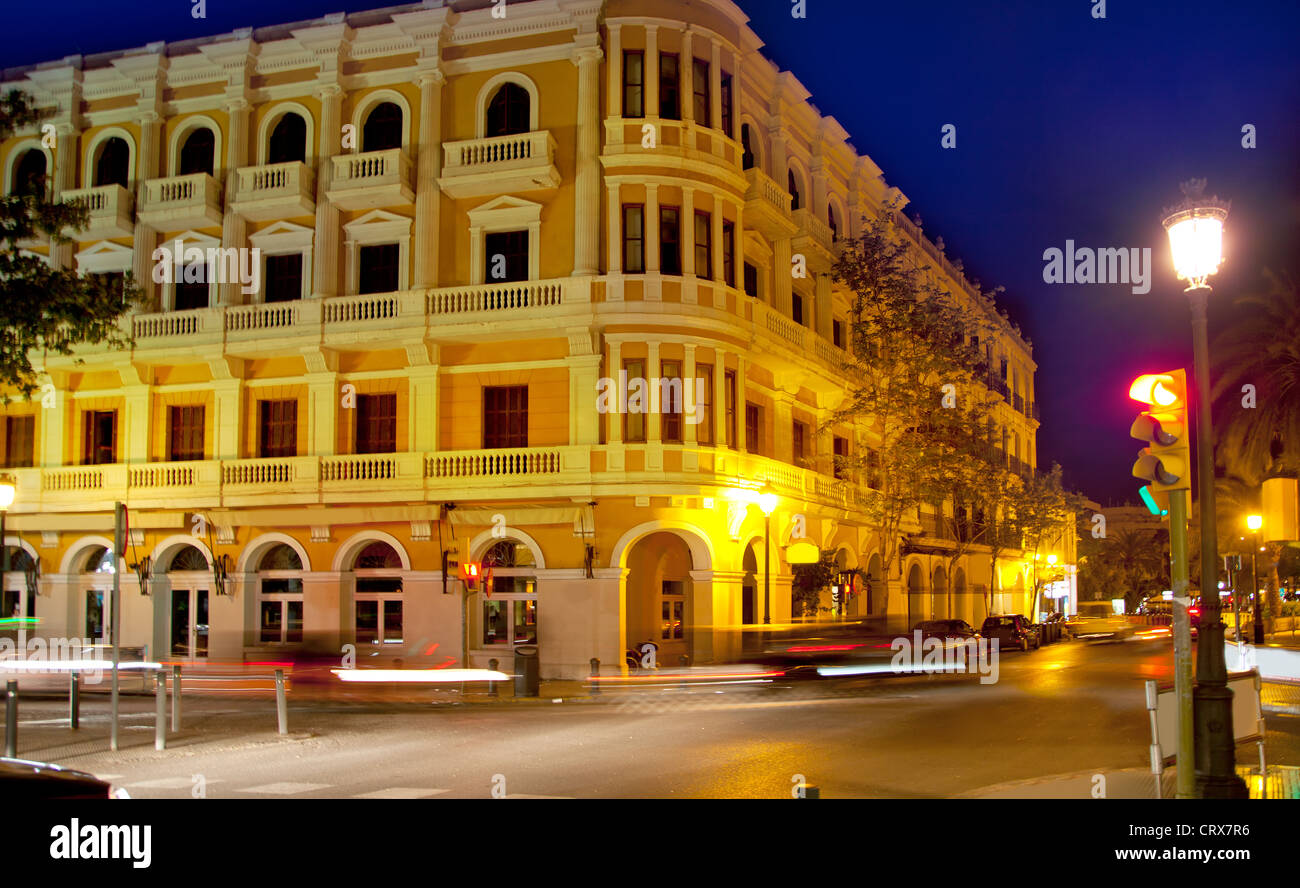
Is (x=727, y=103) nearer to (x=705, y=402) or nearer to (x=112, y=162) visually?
(x=705, y=402)

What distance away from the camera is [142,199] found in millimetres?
31859

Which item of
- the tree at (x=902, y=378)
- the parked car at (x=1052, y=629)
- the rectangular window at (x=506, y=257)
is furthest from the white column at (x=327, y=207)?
the parked car at (x=1052, y=629)

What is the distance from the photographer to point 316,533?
30.1 meters

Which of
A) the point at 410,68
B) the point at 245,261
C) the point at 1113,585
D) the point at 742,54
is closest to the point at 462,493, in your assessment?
the point at 245,261

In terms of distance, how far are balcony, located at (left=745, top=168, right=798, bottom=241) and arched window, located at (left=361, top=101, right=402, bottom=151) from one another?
9528mm

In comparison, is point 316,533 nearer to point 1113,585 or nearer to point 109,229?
point 109,229

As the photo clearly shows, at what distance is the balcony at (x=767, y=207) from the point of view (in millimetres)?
31703

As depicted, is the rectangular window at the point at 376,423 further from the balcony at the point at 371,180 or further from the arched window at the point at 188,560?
the arched window at the point at 188,560

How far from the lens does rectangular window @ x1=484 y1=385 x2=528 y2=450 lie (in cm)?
→ 2944

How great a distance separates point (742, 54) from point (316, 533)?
17.3 meters

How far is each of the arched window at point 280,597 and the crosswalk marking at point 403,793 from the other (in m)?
19.1

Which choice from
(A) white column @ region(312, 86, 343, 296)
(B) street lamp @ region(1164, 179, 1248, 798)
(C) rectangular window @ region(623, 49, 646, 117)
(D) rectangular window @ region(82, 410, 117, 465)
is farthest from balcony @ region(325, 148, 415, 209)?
(B) street lamp @ region(1164, 179, 1248, 798)

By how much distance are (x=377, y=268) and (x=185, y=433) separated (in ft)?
23.8

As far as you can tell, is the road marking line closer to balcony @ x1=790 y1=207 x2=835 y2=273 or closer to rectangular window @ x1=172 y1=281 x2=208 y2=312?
rectangular window @ x1=172 y1=281 x2=208 y2=312
